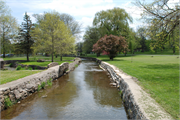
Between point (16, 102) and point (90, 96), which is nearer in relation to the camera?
point (16, 102)

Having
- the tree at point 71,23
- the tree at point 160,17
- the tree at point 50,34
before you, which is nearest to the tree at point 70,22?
the tree at point 71,23

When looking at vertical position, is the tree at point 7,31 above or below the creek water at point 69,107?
above

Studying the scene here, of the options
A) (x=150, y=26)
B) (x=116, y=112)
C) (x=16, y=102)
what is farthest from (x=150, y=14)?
(x=16, y=102)

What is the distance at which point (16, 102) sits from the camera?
5.77 metres

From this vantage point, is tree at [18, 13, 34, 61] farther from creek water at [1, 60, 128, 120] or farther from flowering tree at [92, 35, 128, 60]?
creek water at [1, 60, 128, 120]

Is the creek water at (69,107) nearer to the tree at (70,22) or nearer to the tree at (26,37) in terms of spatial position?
the tree at (26,37)

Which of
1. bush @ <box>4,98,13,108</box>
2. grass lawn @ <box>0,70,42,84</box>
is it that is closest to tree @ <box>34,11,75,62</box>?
grass lawn @ <box>0,70,42,84</box>

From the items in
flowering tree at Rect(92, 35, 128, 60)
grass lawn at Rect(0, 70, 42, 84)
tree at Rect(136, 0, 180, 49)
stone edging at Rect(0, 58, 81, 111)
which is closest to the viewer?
stone edging at Rect(0, 58, 81, 111)

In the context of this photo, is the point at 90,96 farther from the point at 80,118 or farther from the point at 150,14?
the point at 150,14

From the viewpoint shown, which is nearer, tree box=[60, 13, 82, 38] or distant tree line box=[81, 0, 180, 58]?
distant tree line box=[81, 0, 180, 58]

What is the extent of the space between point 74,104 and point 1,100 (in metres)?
2.70

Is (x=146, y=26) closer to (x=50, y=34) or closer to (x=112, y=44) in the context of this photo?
(x=112, y=44)

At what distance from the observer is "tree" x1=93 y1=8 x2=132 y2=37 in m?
33.7

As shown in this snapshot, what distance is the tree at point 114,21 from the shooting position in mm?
33688
